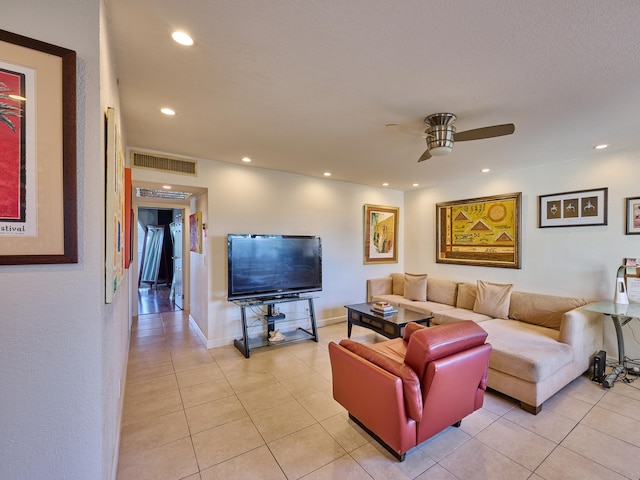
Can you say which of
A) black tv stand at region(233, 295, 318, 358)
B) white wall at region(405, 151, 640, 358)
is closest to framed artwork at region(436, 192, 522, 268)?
white wall at region(405, 151, 640, 358)

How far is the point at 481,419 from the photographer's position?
2.39 metres

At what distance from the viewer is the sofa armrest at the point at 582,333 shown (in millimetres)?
2848

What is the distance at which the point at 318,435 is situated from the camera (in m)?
2.18

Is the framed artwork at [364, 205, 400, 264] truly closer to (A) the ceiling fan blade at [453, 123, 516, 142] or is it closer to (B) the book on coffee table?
(B) the book on coffee table

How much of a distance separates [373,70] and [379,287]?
4.20m

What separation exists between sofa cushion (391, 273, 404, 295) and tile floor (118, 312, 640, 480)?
271cm

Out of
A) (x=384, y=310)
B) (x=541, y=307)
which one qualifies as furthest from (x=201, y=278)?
(x=541, y=307)

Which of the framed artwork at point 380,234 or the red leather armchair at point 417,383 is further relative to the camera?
the framed artwork at point 380,234

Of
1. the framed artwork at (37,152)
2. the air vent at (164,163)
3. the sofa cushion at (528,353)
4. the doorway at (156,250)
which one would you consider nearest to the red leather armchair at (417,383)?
the sofa cushion at (528,353)

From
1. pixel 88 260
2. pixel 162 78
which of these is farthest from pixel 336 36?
pixel 88 260

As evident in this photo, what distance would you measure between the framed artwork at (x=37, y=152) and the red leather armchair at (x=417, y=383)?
1.78 meters

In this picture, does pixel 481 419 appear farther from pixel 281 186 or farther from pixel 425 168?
pixel 281 186

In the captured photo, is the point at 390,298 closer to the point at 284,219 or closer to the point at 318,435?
the point at 284,219

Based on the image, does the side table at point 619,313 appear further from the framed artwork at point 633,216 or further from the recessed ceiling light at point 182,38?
the recessed ceiling light at point 182,38
